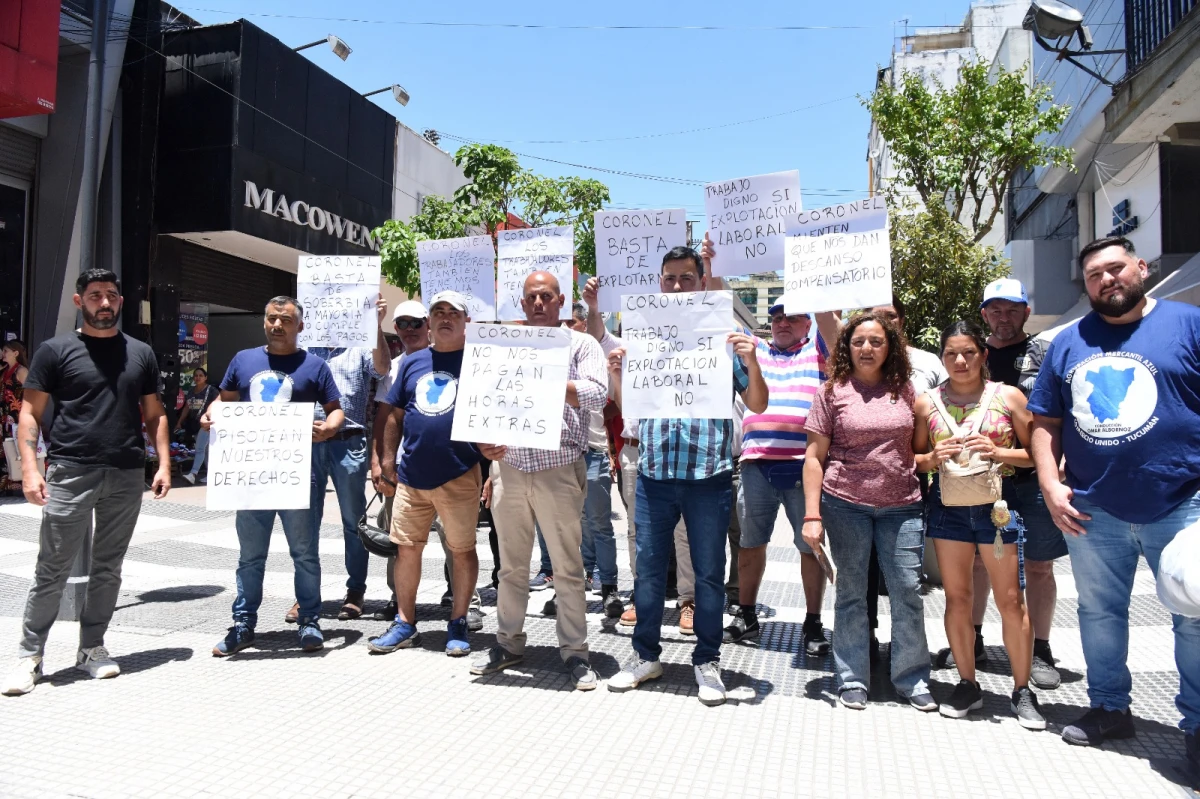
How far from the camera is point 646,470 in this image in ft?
14.3

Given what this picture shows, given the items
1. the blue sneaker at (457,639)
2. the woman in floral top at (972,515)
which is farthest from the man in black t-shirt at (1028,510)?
the blue sneaker at (457,639)

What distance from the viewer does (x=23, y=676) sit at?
4215 mm

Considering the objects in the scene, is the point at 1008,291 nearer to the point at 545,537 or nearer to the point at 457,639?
the point at 545,537

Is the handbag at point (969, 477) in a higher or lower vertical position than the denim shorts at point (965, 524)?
higher

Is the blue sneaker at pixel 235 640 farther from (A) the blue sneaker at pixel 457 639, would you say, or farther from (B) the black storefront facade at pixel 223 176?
(B) the black storefront facade at pixel 223 176

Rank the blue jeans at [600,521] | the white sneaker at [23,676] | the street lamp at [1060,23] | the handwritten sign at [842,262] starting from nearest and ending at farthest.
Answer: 1. the white sneaker at [23,676]
2. the handwritten sign at [842,262]
3. the blue jeans at [600,521]
4. the street lamp at [1060,23]

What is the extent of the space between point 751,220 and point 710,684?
9.36ft

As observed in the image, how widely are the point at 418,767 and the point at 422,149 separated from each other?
1928 centimetres

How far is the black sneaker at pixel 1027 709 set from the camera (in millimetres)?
3783

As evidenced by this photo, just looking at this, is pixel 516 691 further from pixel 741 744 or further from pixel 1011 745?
pixel 1011 745

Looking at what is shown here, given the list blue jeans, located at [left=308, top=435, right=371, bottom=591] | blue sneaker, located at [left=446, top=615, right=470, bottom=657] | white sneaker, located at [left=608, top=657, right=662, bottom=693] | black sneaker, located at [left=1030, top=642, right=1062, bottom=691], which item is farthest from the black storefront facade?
black sneaker, located at [left=1030, top=642, right=1062, bottom=691]

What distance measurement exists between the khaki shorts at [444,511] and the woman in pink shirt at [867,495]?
191cm

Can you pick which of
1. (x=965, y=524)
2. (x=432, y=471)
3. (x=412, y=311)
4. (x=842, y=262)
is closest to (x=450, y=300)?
(x=412, y=311)

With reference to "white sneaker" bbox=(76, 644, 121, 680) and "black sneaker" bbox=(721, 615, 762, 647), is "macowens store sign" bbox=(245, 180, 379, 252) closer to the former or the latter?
"white sneaker" bbox=(76, 644, 121, 680)
